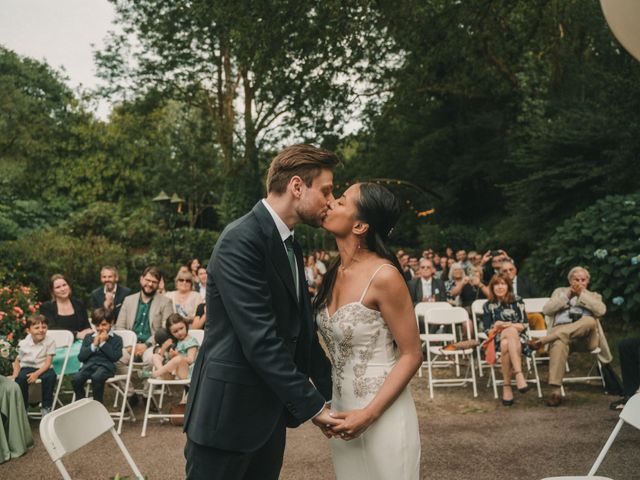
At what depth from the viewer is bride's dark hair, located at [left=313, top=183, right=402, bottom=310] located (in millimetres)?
2885

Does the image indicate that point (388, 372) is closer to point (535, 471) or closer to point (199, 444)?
point (199, 444)

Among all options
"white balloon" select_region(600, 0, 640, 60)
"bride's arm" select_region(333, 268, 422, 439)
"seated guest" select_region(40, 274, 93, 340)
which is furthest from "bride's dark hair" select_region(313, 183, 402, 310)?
"seated guest" select_region(40, 274, 93, 340)

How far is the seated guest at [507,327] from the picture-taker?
7.44 metres

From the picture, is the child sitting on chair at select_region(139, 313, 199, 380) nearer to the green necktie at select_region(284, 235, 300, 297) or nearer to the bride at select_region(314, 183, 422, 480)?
the bride at select_region(314, 183, 422, 480)

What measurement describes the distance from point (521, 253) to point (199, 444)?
17.6 meters

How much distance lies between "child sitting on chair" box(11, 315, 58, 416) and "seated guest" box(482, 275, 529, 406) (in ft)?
16.8

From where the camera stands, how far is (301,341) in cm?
277


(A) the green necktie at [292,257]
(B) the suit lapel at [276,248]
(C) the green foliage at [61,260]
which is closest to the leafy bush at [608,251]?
(A) the green necktie at [292,257]

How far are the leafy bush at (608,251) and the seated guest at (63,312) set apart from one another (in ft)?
26.3

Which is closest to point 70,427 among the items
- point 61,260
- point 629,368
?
point 629,368

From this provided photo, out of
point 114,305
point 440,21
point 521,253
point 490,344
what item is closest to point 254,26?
point 440,21

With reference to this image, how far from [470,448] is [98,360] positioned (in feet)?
13.2

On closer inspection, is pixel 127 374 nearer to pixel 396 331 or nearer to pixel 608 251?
pixel 396 331

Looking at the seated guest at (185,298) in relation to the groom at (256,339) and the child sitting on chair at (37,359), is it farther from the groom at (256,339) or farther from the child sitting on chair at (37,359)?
the groom at (256,339)
